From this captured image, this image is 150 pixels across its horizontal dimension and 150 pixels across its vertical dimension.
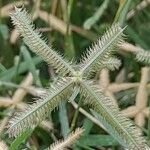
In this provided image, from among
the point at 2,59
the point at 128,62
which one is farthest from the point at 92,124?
the point at 2,59

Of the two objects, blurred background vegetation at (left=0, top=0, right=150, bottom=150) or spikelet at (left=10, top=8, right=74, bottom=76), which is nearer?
spikelet at (left=10, top=8, right=74, bottom=76)

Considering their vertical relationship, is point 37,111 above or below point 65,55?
below

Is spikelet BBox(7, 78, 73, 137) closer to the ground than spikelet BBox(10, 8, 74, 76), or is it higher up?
closer to the ground

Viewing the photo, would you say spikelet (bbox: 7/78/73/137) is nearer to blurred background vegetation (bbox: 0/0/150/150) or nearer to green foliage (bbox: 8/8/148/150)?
green foliage (bbox: 8/8/148/150)

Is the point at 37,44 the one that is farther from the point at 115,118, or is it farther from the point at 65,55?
the point at 65,55

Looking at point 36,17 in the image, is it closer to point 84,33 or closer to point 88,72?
point 84,33

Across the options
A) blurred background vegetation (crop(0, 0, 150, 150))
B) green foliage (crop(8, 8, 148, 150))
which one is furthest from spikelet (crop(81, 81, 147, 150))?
blurred background vegetation (crop(0, 0, 150, 150))

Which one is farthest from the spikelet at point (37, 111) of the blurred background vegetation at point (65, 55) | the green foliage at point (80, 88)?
the blurred background vegetation at point (65, 55)

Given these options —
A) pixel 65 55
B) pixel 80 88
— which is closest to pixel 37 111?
pixel 80 88

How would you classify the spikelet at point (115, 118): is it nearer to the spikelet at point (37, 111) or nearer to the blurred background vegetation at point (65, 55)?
the spikelet at point (37, 111)
